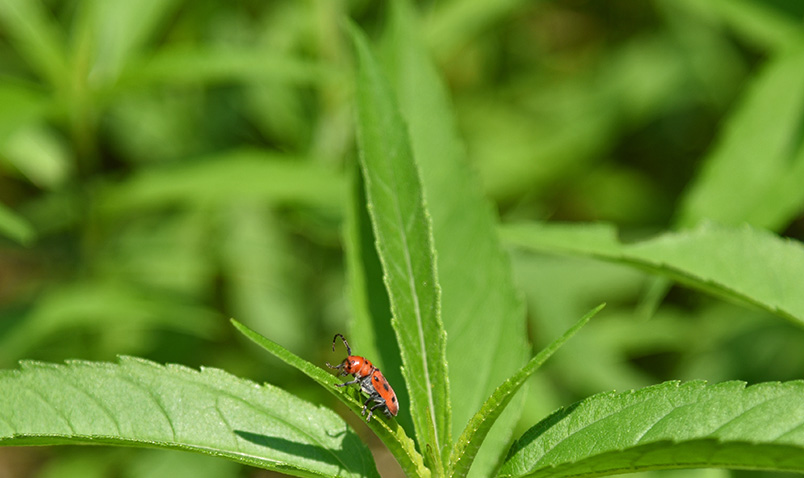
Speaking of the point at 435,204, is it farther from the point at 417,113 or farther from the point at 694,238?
the point at 694,238

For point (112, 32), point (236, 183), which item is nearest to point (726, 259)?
point (236, 183)

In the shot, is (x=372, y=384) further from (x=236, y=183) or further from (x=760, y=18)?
(x=760, y=18)

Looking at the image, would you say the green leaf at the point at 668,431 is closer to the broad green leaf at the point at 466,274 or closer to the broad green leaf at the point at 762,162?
the broad green leaf at the point at 466,274

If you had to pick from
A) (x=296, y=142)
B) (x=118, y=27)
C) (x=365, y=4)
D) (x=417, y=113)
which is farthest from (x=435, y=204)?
(x=365, y=4)

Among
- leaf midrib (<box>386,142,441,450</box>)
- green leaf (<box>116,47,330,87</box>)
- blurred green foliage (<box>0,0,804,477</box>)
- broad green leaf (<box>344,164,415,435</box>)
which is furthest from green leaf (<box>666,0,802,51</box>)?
leaf midrib (<box>386,142,441,450</box>)

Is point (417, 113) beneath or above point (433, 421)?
above

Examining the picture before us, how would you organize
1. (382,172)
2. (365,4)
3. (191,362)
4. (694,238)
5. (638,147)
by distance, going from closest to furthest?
(382,172) < (694,238) < (191,362) < (365,4) < (638,147)
